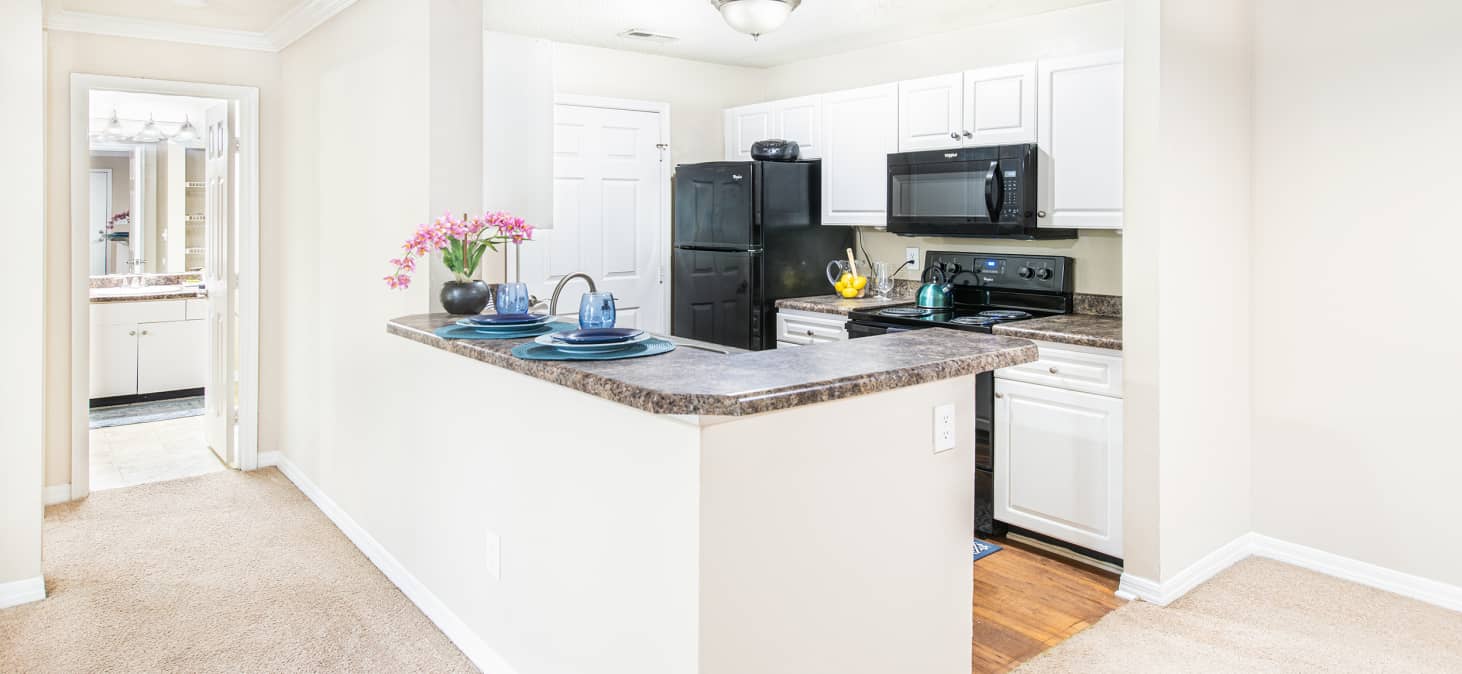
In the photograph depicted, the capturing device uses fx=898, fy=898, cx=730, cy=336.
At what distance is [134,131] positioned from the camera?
21.4 ft

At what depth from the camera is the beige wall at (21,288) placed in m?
2.74

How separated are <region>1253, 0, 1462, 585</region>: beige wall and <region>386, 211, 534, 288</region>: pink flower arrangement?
262cm

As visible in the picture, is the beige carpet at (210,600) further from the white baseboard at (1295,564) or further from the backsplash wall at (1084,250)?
the backsplash wall at (1084,250)

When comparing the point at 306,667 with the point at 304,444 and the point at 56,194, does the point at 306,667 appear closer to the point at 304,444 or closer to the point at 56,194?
the point at 304,444

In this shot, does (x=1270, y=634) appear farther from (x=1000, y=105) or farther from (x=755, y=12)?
(x=755, y=12)

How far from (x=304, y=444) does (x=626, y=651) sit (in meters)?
2.93

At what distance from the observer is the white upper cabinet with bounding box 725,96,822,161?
4.79 metres

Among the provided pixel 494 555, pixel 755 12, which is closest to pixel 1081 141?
pixel 755 12

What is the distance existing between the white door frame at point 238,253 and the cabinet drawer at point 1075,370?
355cm

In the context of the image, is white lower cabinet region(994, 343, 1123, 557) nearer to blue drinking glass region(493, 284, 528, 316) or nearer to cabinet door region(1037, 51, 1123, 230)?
cabinet door region(1037, 51, 1123, 230)

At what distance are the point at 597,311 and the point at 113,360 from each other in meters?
5.53

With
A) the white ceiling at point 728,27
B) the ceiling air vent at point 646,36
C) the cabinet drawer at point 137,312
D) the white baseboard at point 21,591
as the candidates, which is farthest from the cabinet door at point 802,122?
the cabinet drawer at point 137,312

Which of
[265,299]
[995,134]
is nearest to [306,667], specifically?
[265,299]

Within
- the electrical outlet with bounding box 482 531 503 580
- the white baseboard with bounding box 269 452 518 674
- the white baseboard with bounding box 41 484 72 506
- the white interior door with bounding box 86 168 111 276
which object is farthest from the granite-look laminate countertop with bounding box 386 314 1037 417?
the white interior door with bounding box 86 168 111 276
